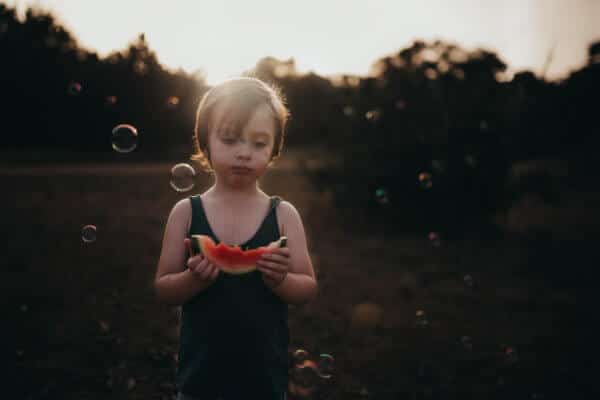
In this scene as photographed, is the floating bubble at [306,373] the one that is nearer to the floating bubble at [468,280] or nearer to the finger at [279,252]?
the finger at [279,252]

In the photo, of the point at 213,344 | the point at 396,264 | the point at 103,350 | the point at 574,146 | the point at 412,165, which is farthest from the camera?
the point at 574,146

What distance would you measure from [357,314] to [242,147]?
3.85 m

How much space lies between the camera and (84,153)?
1994cm

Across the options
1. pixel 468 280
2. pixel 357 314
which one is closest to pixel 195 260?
pixel 357 314

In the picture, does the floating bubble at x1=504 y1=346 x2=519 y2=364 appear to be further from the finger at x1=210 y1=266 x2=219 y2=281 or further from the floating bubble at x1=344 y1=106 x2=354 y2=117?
the floating bubble at x1=344 y1=106 x2=354 y2=117

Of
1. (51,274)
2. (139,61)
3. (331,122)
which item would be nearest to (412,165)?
(331,122)

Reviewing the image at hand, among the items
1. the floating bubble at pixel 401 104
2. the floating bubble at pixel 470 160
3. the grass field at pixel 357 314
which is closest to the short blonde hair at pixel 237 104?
the grass field at pixel 357 314

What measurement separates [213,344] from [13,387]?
8.12 ft

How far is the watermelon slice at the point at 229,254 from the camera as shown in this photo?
1.53 m

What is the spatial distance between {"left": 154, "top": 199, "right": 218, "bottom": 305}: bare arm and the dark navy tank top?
1.9 inches

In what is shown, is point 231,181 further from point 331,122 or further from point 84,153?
point 84,153

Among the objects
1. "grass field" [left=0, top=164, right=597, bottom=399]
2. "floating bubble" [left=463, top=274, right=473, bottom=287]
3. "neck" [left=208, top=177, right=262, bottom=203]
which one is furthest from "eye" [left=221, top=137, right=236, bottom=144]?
"floating bubble" [left=463, top=274, right=473, bottom=287]

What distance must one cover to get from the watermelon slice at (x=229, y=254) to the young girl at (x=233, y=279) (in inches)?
3.4

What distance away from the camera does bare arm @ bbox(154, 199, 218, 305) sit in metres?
1.63
